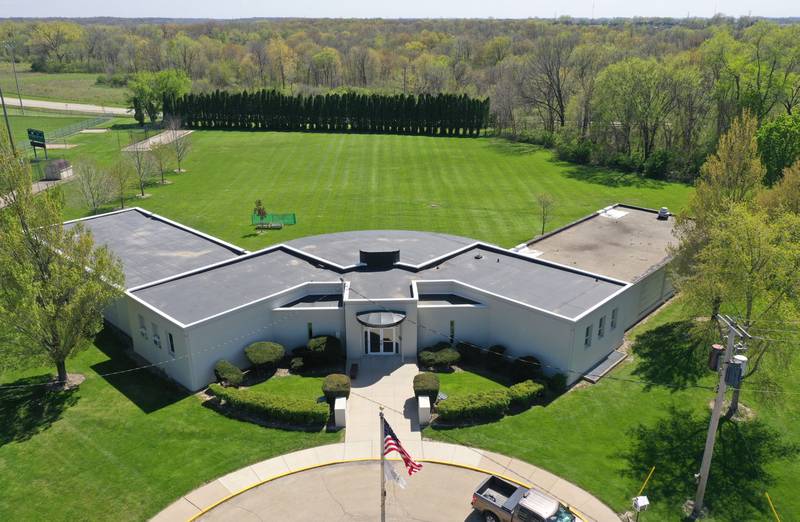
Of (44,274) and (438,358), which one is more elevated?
(44,274)

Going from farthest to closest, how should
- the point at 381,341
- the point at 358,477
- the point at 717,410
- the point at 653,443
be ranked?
the point at 381,341 → the point at 653,443 → the point at 358,477 → the point at 717,410

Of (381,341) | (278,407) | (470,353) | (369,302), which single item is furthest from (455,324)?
(278,407)

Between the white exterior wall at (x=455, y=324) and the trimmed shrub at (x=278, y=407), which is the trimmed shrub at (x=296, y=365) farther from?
the white exterior wall at (x=455, y=324)

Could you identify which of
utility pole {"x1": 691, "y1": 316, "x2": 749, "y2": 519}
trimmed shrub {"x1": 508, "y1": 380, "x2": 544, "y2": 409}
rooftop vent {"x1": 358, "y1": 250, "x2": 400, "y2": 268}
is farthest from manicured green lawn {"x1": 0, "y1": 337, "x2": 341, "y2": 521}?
utility pole {"x1": 691, "y1": 316, "x2": 749, "y2": 519}

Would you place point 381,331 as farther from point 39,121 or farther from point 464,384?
point 39,121

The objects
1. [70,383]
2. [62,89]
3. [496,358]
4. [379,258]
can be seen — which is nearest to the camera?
[70,383]

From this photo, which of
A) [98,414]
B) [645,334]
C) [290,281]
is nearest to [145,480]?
[98,414]

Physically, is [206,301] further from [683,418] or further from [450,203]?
[450,203]
